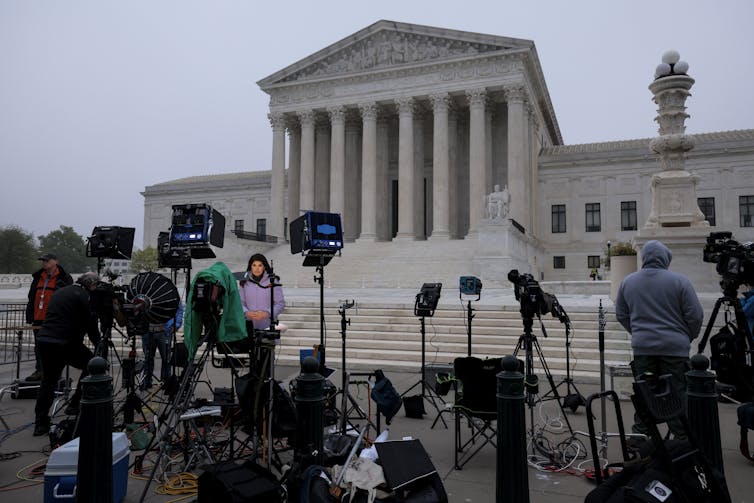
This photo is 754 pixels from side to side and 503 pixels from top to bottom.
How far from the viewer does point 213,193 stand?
178 ft

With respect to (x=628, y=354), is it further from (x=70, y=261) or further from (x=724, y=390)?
(x=70, y=261)

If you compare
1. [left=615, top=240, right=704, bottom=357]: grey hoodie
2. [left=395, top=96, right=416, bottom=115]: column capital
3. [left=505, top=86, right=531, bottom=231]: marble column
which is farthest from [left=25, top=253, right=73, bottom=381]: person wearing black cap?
[left=395, top=96, right=416, bottom=115]: column capital

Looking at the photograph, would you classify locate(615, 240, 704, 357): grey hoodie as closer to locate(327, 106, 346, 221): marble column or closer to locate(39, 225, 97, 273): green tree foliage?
locate(327, 106, 346, 221): marble column

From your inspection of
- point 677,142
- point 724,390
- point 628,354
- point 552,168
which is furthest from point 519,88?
point 724,390

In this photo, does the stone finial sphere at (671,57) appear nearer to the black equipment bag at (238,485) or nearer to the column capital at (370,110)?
the black equipment bag at (238,485)

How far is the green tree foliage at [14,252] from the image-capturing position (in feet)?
191

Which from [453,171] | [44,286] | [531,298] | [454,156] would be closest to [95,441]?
[531,298]

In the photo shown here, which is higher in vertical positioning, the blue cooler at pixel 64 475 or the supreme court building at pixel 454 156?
the supreme court building at pixel 454 156

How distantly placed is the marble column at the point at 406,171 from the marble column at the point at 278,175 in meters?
9.97

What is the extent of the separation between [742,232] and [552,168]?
566 inches

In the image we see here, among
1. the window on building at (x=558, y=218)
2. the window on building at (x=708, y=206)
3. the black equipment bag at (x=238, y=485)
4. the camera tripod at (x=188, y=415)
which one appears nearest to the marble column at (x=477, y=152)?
the window on building at (x=558, y=218)

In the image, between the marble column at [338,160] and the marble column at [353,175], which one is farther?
the marble column at [353,175]

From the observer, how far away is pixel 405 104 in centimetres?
3712

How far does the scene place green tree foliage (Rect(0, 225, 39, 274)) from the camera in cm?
5834
